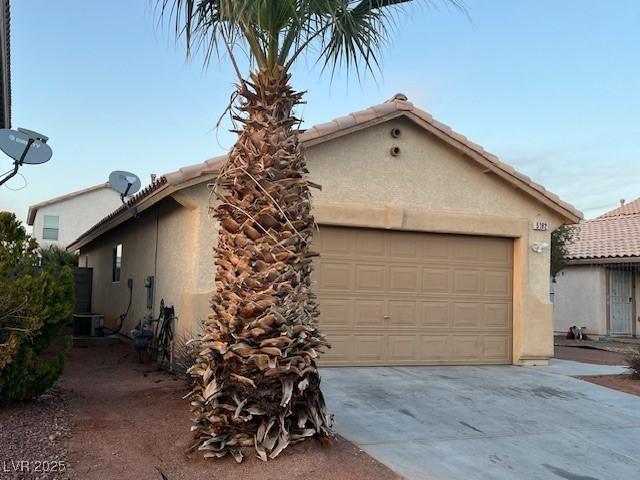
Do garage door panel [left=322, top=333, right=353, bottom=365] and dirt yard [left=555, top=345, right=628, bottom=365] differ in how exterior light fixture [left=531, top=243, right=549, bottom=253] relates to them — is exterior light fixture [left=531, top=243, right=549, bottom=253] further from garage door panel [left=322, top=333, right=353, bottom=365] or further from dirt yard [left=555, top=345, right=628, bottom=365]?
garage door panel [left=322, top=333, right=353, bottom=365]

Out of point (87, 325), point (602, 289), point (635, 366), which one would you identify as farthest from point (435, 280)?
point (602, 289)

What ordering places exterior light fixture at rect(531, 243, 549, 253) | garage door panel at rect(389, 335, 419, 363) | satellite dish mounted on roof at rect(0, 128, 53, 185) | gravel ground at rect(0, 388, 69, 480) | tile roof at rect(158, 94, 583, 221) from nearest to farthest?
1. gravel ground at rect(0, 388, 69, 480)
2. tile roof at rect(158, 94, 583, 221)
3. satellite dish mounted on roof at rect(0, 128, 53, 185)
4. garage door panel at rect(389, 335, 419, 363)
5. exterior light fixture at rect(531, 243, 549, 253)

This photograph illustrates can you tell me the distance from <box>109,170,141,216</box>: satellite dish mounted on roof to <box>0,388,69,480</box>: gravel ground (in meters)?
5.72

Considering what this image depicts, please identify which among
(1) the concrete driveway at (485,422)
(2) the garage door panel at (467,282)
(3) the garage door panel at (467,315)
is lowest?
(1) the concrete driveway at (485,422)

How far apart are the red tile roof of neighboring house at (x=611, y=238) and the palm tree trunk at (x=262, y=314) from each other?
1641cm

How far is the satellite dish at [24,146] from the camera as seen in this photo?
10.1 metres

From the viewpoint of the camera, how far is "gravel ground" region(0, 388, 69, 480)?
4.82 m

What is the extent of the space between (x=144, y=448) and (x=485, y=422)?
391cm

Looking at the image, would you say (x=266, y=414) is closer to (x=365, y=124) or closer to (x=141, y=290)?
(x=365, y=124)

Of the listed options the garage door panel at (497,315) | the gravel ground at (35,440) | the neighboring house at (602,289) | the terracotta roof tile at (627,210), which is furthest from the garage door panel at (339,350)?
the terracotta roof tile at (627,210)

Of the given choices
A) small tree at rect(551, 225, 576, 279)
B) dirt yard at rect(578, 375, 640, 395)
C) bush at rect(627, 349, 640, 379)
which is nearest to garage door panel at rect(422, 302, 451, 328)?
dirt yard at rect(578, 375, 640, 395)

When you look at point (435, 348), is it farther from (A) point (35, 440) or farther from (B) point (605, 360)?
(A) point (35, 440)

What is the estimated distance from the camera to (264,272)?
209 inches

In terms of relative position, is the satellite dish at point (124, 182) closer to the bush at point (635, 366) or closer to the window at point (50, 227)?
the bush at point (635, 366)
